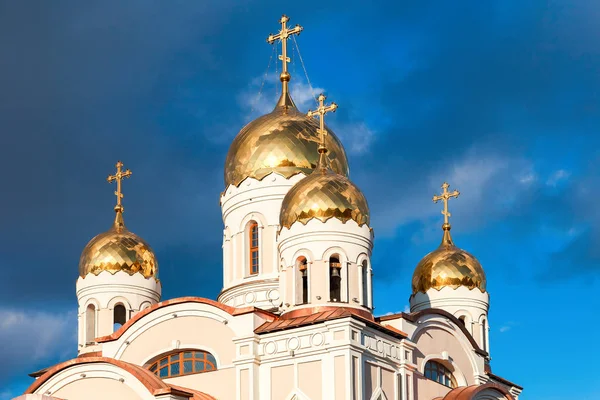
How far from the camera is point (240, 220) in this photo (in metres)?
28.5

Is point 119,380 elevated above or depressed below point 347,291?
below

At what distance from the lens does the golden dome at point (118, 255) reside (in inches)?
1150

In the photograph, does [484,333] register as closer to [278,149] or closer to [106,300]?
[278,149]

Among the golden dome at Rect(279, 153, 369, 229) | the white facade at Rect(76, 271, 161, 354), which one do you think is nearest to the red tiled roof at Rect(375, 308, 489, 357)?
the golden dome at Rect(279, 153, 369, 229)

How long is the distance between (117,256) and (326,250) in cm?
612

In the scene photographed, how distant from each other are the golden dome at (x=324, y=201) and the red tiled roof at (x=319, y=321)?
1.84 m

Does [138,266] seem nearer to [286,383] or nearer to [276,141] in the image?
[276,141]

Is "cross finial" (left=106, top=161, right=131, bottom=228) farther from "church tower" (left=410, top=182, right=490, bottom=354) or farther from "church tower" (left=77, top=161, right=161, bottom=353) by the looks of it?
"church tower" (left=410, top=182, right=490, bottom=354)

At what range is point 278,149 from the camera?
28578 millimetres

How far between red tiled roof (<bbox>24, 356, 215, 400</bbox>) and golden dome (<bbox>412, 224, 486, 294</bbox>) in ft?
25.7

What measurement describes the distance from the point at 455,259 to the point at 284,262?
6.68 meters

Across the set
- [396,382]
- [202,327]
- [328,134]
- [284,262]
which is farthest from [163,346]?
[328,134]

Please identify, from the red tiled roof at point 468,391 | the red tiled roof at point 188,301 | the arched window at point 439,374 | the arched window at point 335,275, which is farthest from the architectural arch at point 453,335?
the red tiled roof at point 188,301

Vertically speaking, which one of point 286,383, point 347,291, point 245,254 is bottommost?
point 286,383
